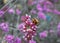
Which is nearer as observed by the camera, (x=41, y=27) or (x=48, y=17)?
(x=41, y=27)

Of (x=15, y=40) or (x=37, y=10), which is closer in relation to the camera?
(x=15, y=40)

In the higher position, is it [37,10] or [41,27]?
[37,10]

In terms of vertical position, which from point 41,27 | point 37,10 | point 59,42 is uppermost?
point 37,10

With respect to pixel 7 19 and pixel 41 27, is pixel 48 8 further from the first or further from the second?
pixel 7 19

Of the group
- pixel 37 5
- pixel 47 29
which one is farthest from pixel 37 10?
pixel 47 29

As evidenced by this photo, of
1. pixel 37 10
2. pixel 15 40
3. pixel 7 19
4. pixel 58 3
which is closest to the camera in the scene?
pixel 15 40

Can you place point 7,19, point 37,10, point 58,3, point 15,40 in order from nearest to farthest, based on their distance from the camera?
1. point 15,40
2. point 7,19
3. point 37,10
4. point 58,3

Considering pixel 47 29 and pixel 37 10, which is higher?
pixel 37 10

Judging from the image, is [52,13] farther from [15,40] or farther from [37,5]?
[15,40]

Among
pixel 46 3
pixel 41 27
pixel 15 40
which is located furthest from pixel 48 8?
pixel 15 40
